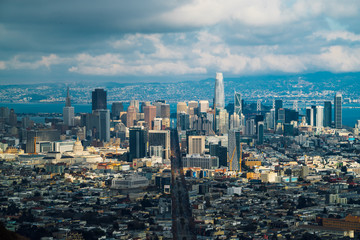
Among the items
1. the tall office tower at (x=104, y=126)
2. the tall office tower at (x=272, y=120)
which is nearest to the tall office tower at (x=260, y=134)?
the tall office tower at (x=104, y=126)

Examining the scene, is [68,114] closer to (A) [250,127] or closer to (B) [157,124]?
(B) [157,124]

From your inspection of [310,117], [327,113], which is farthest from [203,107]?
[327,113]

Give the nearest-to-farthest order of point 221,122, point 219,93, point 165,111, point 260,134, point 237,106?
point 260,134, point 221,122, point 165,111, point 237,106, point 219,93

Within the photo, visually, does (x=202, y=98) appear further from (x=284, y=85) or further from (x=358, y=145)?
(x=358, y=145)

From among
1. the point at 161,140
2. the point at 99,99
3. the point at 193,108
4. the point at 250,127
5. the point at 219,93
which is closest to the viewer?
the point at 161,140

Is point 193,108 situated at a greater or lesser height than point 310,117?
greater
